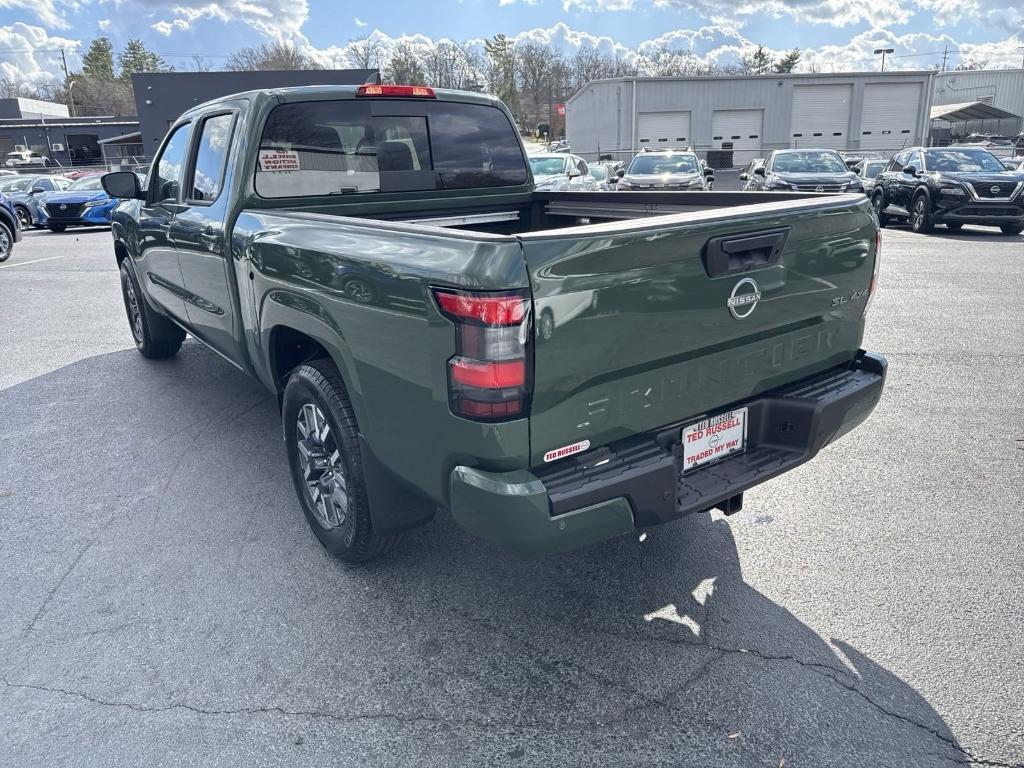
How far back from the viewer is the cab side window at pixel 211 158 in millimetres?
4035

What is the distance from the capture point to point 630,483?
2.39m

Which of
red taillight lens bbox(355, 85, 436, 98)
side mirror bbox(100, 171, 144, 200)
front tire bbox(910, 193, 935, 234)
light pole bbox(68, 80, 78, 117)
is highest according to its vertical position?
light pole bbox(68, 80, 78, 117)

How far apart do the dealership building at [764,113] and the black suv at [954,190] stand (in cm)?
2894

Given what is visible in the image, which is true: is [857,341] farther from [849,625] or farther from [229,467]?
[229,467]

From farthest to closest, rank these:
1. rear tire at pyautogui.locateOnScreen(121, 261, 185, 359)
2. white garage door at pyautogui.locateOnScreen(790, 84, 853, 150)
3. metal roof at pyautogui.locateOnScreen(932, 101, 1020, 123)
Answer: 1. metal roof at pyautogui.locateOnScreen(932, 101, 1020, 123)
2. white garage door at pyautogui.locateOnScreen(790, 84, 853, 150)
3. rear tire at pyautogui.locateOnScreen(121, 261, 185, 359)

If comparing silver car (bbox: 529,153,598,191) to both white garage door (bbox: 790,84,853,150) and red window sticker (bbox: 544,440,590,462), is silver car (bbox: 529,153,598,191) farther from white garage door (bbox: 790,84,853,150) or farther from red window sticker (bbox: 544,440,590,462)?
white garage door (bbox: 790,84,853,150)

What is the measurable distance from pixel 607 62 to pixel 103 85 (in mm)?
67869

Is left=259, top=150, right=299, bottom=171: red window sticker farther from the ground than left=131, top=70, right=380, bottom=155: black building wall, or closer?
closer

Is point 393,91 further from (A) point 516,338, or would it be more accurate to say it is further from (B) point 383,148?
(A) point 516,338

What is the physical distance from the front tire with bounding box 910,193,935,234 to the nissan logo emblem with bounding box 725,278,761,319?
46.0ft

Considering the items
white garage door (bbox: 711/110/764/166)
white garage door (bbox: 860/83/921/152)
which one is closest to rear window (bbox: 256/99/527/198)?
white garage door (bbox: 711/110/764/166)

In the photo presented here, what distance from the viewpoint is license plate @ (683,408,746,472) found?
106 inches

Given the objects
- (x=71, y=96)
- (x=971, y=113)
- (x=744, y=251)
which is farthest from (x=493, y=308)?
(x=71, y=96)

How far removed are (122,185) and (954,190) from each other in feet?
46.1
